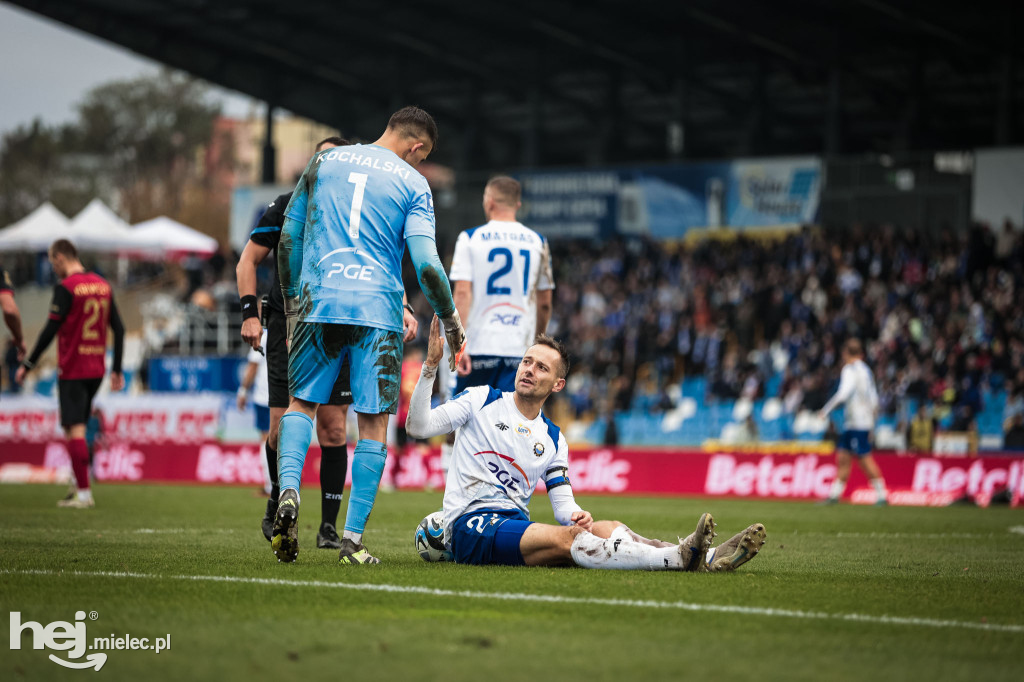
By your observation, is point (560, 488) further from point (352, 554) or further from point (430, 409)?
point (352, 554)

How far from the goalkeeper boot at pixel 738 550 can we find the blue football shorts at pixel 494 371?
3939mm

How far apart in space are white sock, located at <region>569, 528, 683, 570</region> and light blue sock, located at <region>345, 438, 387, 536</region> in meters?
1.07

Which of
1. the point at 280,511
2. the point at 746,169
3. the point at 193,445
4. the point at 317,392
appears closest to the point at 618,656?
the point at 280,511

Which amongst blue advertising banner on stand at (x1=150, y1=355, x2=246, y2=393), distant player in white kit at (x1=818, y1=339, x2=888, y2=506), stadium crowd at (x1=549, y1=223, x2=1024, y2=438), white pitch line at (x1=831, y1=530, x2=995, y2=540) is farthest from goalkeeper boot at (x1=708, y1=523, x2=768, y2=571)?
blue advertising banner on stand at (x1=150, y1=355, x2=246, y2=393)

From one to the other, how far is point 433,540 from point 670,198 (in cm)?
2803

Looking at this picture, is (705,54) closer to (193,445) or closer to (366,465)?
(193,445)

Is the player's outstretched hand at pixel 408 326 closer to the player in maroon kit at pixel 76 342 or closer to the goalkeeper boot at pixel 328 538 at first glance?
the goalkeeper boot at pixel 328 538

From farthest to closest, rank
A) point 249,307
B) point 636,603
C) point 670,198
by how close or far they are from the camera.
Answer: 1. point 670,198
2. point 249,307
3. point 636,603

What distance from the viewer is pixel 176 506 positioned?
42.1ft

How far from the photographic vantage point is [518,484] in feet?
21.1

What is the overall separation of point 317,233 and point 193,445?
1534cm

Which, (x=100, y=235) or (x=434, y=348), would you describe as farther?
(x=100, y=235)

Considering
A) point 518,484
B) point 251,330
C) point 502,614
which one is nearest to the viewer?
point 502,614

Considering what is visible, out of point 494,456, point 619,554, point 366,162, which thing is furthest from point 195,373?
point 619,554
